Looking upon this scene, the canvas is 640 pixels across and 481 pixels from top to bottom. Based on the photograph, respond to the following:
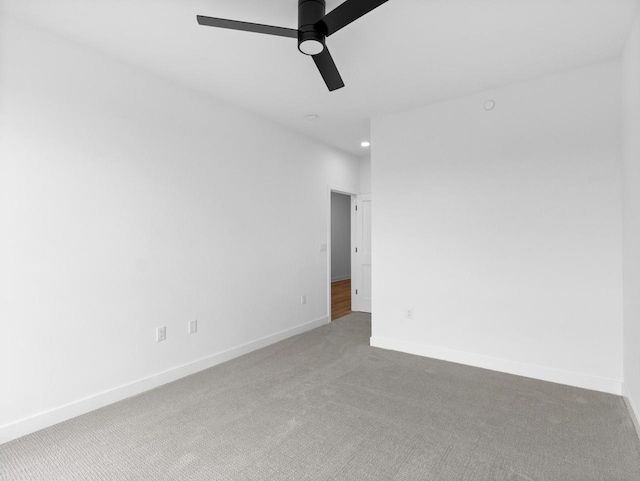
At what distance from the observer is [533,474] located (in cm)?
180

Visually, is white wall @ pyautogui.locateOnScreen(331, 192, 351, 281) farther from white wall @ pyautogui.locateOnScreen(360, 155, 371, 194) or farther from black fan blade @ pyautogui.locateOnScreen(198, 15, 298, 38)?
black fan blade @ pyautogui.locateOnScreen(198, 15, 298, 38)

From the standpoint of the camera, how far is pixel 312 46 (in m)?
1.96

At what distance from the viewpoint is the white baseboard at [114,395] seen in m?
2.21

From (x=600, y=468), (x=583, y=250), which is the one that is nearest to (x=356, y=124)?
(x=583, y=250)


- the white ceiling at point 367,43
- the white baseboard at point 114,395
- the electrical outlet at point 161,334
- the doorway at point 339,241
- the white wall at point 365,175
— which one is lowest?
the white baseboard at point 114,395

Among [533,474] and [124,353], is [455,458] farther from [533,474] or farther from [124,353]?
[124,353]

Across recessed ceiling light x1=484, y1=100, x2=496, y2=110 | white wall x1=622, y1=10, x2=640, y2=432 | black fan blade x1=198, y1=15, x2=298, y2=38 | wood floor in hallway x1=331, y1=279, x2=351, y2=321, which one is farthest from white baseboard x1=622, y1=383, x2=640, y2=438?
wood floor in hallway x1=331, y1=279, x2=351, y2=321

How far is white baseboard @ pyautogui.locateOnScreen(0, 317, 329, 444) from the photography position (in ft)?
7.24

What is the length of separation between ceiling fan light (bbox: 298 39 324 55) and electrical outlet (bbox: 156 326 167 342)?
246 cm

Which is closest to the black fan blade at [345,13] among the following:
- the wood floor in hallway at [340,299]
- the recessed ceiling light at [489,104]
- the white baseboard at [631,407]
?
the recessed ceiling light at [489,104]

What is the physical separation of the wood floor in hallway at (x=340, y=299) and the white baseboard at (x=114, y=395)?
73.2 inches

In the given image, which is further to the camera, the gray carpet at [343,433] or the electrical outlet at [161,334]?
the electrical outlet at [161,334]

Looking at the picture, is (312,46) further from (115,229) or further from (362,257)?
(362,257)

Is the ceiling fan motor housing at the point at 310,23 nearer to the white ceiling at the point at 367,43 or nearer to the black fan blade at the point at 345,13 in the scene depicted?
the black fan blade at the point at 345,13
